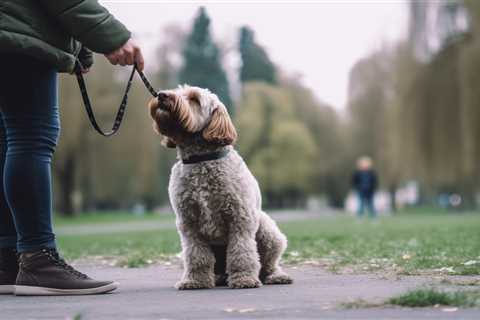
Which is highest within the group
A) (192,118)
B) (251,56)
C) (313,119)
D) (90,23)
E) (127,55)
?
(251,56)

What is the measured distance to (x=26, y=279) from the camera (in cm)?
476

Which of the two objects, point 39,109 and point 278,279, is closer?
point 39,109

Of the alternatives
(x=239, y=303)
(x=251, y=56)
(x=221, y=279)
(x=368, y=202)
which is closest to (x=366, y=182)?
(x=368, y=202)

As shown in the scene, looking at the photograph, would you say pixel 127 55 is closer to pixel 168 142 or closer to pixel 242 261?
pixel 168 142

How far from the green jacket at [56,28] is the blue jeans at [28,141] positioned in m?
0.11

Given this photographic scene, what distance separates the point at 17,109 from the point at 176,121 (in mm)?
987

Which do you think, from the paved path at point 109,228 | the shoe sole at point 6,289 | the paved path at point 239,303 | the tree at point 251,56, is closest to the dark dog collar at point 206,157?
the paved path at point 239,303

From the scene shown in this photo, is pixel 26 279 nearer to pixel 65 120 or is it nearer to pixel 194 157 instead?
pixel 194 157

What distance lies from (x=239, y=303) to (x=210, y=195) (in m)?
1.15

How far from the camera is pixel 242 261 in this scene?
16.8ft

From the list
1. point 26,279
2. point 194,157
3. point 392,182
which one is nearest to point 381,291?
point 194,157

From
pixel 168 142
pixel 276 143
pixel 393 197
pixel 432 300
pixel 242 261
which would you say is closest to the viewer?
pixel 432 300

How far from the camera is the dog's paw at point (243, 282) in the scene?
16.6 feet

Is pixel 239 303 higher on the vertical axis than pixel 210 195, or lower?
lower
